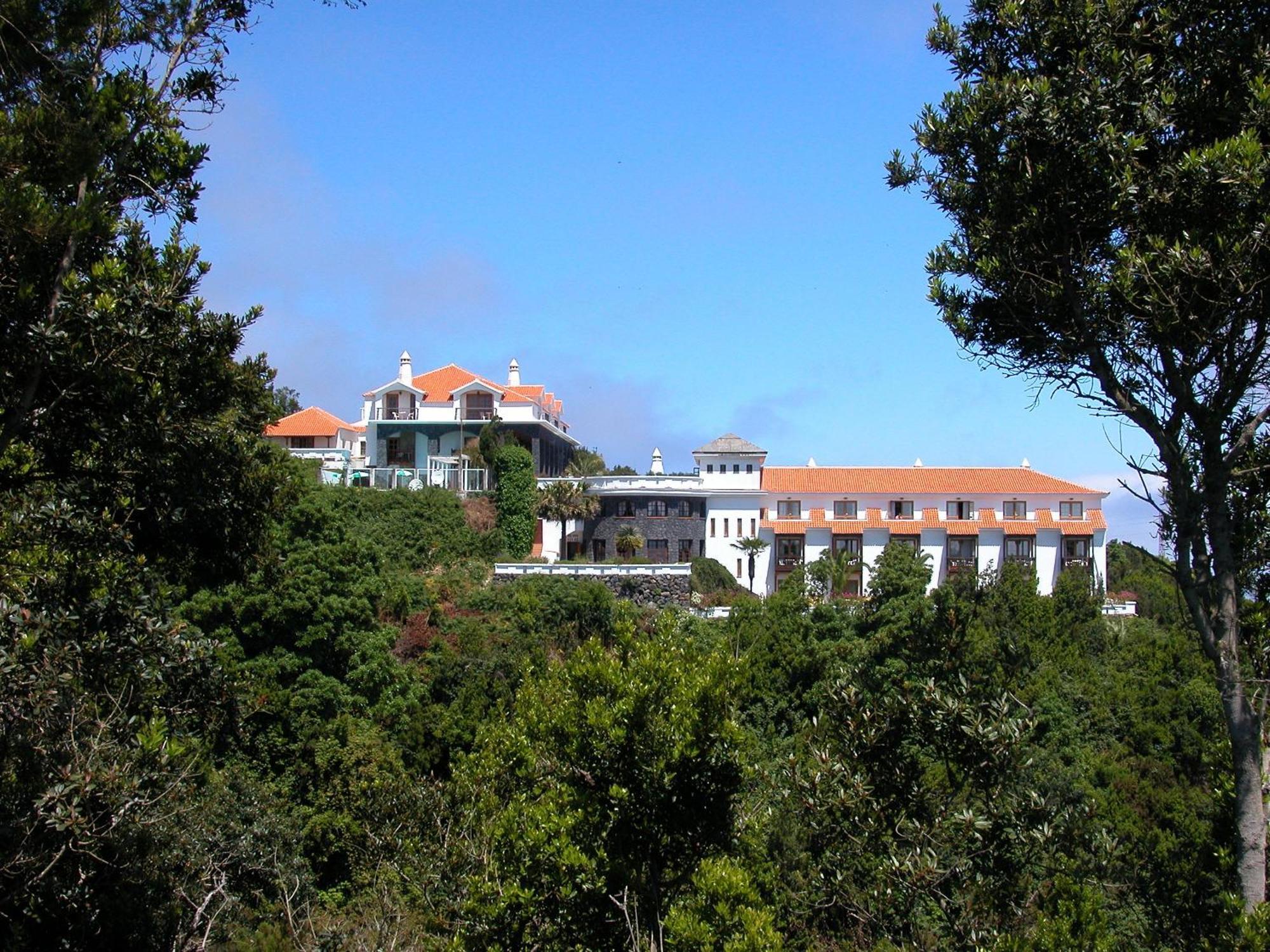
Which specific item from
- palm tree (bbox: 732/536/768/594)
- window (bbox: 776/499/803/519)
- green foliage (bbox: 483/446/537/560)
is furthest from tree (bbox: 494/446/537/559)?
window (bbox: 776/499/803/519)

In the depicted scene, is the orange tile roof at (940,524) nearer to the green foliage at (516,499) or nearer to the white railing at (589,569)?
the white railing at (589,569)

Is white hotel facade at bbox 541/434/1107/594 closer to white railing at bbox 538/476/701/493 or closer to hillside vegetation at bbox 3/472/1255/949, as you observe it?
white railing at bbox 538/476/701/493

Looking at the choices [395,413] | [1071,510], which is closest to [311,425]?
[395,413]

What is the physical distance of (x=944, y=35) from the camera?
7.90 metres

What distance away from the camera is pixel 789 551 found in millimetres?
43875

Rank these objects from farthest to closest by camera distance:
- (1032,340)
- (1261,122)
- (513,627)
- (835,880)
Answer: (513,627), (1032,340), (835,880), (1261,122)

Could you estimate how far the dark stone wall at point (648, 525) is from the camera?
138 ft

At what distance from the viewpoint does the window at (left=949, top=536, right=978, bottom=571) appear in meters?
43.7

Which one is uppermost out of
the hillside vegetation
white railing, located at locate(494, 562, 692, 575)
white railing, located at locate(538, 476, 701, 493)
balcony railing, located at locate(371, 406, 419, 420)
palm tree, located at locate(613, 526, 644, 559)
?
balcony railing, located at locate(371, 406, 419, 420)

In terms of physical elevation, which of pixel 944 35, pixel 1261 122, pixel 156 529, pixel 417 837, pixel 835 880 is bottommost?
pixel 417 837

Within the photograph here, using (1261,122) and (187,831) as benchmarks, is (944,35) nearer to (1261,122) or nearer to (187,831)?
(1261,122)

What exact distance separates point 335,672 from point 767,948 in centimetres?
2001

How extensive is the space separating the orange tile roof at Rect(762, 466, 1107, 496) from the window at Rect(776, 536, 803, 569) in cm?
212

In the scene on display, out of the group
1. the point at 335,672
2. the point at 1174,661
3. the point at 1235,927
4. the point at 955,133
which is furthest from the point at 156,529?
the point at 1174,661
